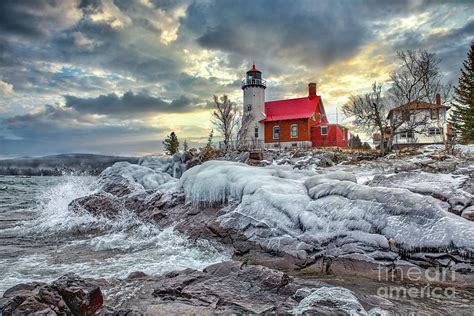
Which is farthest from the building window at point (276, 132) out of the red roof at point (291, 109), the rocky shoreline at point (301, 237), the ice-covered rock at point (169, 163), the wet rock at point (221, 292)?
the wet rock at point (221, 292)

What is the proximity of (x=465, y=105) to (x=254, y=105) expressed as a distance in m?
25.5

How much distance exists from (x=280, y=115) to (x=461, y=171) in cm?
2731

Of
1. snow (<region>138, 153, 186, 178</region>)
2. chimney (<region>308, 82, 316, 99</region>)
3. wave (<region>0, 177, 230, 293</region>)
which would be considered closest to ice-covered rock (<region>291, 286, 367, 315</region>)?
wave (<region>0, 177, 230, 293</region>)

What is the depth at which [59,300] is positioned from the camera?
4.66 metres

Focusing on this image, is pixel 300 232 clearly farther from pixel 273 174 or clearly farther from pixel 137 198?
pixel 137 198

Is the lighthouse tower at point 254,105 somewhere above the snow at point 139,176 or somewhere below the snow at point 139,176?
above

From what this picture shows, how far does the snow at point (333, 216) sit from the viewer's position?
25.1ft

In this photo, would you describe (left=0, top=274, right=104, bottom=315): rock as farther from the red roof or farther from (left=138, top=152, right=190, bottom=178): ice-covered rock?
the red roof

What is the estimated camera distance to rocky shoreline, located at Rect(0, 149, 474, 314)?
5.35 metres

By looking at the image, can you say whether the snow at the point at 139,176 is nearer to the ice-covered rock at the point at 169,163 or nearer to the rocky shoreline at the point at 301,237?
the rocky shoreline at the point at 301,237

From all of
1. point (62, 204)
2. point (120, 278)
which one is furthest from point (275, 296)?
point (62, 204)

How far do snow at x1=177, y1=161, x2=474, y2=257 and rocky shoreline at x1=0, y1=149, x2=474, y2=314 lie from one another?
0.09ft

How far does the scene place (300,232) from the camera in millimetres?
8805

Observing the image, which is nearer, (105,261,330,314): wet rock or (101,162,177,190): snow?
(105,261,330,314): wet rock
